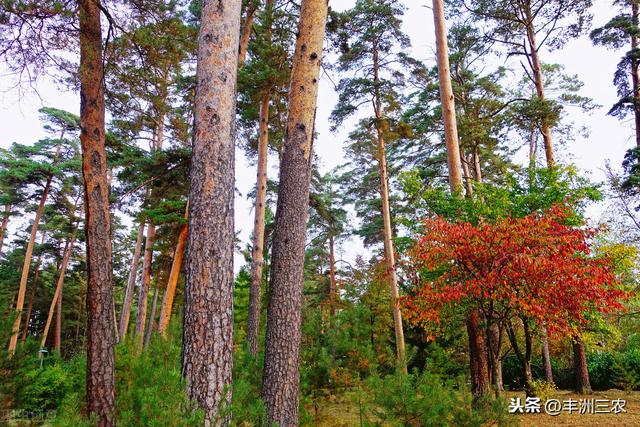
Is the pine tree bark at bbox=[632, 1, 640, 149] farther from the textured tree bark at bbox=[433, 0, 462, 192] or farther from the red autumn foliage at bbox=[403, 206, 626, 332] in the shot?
the red autumn foliage at bbox=[403, 206, 626, 332]

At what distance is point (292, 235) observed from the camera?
3.92 meters

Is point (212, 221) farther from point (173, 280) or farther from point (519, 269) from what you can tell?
point (173, 280)

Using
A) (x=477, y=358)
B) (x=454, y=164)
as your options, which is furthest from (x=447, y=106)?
(x=477, y=358)

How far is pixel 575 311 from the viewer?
4902 millimetres

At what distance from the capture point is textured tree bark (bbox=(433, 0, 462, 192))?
679 cm

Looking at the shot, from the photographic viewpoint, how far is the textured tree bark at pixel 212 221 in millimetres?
2670

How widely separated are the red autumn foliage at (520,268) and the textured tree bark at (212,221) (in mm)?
3252

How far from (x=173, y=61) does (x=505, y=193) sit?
5.92 meters

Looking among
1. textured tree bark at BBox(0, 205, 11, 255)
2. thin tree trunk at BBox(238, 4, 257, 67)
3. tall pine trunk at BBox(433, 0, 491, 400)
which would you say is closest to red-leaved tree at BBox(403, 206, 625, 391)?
tall pine trunk at BBox(433, 0, 491, 400)

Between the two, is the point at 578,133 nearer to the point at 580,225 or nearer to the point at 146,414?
the point at 580,225

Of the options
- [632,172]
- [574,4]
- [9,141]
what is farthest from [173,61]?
[9,141]

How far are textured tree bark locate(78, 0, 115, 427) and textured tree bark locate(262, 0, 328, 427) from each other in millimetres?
1909

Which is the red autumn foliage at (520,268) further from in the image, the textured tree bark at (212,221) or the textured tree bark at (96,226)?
the textured tree bark at (96,226)

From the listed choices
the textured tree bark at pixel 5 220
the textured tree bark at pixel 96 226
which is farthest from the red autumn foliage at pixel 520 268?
the textured tree bark at pixel 5 220
